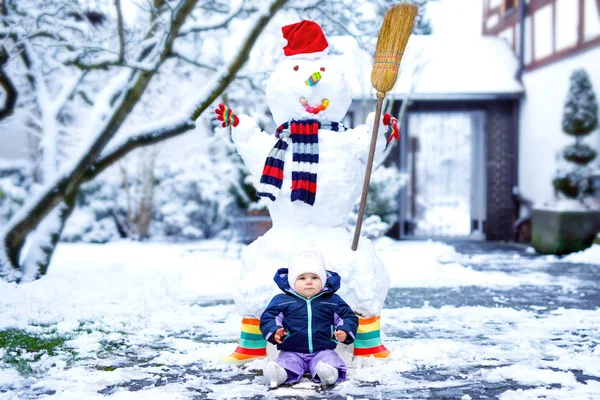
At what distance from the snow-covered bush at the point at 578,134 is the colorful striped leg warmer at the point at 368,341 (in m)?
7.11

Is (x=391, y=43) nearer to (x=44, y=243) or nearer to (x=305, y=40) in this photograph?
(x=305, y=40)

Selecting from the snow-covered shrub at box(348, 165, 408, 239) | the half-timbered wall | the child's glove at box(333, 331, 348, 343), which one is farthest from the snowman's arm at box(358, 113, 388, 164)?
the half-timbered wall

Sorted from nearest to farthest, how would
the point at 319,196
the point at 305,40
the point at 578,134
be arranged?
the point at 319,196 < the point at 305,40 < the point at 578,134

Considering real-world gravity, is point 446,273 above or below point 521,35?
below

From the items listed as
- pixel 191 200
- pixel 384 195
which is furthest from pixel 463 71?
pixel 191 200

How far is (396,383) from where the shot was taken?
326 centimetres

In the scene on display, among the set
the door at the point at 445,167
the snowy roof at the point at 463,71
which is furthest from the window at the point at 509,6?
the door at the point at 445,167

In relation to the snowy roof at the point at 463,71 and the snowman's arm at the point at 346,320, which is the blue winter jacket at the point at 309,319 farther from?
the snowy roof at the point at 463,71

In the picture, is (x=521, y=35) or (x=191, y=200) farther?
(x=191, y=200)

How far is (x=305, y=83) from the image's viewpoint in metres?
3.81

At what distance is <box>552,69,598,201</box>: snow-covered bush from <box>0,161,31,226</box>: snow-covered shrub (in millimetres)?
9444

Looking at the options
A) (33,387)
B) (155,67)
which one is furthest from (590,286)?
(33,387)

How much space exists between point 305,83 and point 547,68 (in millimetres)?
8859

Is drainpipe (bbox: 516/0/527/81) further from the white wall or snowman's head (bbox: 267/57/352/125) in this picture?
snowman's head (bbox: 267/57/352/125)
